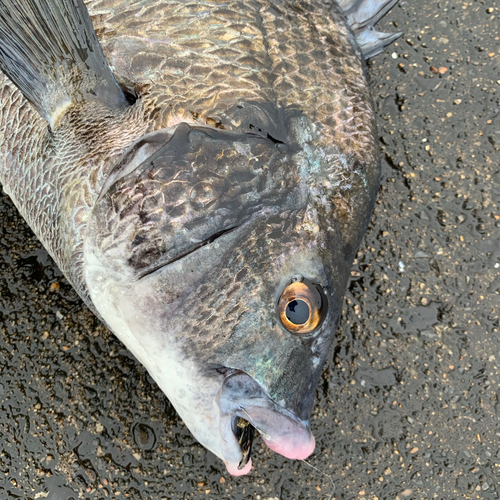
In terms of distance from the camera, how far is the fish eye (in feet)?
4.20

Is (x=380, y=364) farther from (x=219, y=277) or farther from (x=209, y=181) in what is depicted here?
(x=209, y=181)

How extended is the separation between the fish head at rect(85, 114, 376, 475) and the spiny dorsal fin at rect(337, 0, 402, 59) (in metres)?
0.99

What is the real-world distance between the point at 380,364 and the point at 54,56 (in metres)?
2.38

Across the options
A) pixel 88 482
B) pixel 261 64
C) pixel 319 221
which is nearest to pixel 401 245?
pixel 319 221

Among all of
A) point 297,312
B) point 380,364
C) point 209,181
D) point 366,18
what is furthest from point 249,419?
point 366,18

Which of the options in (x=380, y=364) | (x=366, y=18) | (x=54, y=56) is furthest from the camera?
(x=380, y=364)

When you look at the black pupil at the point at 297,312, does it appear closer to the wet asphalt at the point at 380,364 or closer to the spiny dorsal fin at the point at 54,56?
the spiny dorsal fin at the point at 54,56

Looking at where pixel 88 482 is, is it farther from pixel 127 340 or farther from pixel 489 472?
pixel 489 472

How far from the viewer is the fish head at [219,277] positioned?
4.05ft

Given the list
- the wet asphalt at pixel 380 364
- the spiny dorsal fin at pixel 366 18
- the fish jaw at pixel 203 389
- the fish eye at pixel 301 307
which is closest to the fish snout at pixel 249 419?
the fish jaw at pixel 203 389

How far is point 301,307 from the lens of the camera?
130 cm

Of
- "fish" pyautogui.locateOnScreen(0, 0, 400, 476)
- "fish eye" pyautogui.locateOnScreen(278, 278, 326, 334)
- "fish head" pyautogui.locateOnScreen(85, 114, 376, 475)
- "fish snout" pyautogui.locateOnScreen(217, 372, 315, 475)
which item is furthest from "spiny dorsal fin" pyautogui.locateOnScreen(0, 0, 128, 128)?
"fish snout" pyautogui.locateOnScreen(217, 372, 315, 475)

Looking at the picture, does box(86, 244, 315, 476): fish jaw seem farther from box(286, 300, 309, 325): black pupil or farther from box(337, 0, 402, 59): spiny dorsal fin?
box(337, 0, 402, 59): spiny dorsal fin

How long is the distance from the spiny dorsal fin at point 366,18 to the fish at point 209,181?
0.06m
